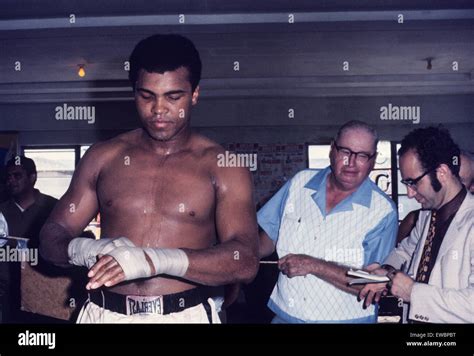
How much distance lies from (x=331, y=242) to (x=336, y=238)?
0.02 metres

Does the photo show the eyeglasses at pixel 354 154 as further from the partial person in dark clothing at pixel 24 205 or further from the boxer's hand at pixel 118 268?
the partial person in dark clothing at pixel 24 205

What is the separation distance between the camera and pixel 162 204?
1.47 meters

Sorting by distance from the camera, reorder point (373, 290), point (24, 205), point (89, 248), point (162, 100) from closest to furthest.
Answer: point (89, 248) < point (162, 100) < point (373, 290) < point (24, 205)

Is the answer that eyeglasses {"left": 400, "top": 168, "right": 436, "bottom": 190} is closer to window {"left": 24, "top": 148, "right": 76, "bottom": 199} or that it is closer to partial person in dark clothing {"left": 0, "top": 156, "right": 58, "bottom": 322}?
partial person in dark clothing {"left": 0, "top": 156, "right": 58, "bottom": 322}

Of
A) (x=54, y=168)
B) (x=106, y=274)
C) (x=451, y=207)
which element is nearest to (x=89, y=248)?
(x=106, y=274)

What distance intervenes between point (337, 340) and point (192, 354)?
0.42m

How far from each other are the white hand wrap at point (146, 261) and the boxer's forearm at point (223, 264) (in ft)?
0.10

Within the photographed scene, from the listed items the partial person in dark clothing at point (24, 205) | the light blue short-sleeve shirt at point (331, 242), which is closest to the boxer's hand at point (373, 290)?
the light blue short-sleeve shirt at point (331, 242)

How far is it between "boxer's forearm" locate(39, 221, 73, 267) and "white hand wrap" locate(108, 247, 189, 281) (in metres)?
0.27

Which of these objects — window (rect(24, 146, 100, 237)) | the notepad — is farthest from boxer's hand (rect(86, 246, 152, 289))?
window (rect(24, 146, 100, 237))

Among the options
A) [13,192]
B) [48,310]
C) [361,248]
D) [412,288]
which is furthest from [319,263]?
[13,192]

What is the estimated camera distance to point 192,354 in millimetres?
1662

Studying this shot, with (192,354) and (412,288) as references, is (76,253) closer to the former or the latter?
(192,354)

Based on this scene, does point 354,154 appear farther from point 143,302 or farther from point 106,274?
point 106,274
